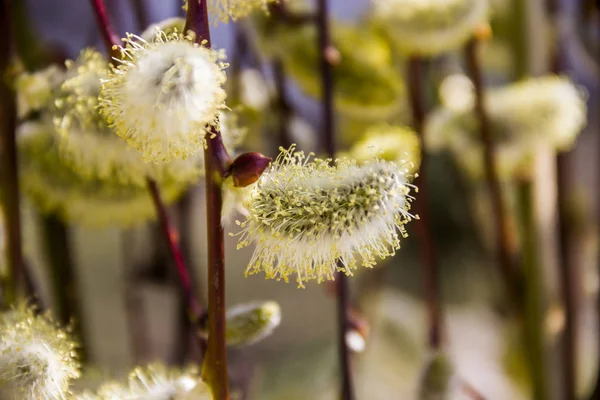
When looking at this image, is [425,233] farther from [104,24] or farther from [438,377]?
[104,24]

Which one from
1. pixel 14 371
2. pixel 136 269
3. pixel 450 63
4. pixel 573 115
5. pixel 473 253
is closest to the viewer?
pixel 14 371

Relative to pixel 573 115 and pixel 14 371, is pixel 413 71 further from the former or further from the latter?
pixel 14 371

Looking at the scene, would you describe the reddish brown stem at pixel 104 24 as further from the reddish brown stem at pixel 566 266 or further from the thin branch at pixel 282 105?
the reddish brown stem at pixel 566 266

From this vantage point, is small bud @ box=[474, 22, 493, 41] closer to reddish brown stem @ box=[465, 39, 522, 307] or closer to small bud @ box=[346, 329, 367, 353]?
reddish brown stem @ box=[465, 39, 522, 307]

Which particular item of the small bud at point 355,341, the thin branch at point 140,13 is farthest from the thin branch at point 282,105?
the small bud at point 355,341

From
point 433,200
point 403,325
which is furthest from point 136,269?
point 433,200

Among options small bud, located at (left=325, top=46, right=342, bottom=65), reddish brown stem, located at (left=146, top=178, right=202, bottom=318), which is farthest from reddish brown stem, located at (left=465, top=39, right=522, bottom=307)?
reddish brown stem, located at (left=146, top=178, right=202, bottom=318)

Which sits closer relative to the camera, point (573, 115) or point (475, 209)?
point (573, 115)
